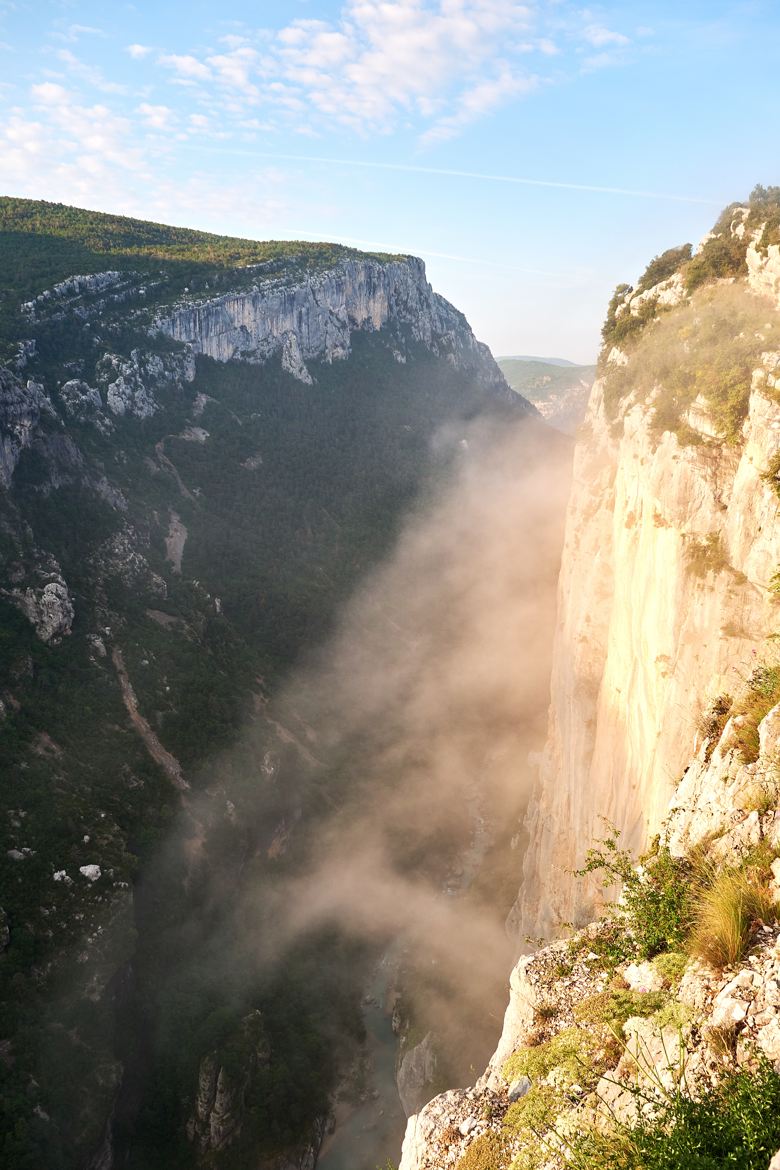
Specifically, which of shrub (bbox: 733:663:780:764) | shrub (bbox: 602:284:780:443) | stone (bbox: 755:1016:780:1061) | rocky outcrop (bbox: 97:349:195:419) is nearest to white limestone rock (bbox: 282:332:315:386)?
rocky outcrop (bbox: 97:349:195:419)

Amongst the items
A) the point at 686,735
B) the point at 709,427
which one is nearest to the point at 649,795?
the point at 686,735

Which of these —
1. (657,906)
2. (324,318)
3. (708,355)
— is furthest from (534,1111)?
(324,318)

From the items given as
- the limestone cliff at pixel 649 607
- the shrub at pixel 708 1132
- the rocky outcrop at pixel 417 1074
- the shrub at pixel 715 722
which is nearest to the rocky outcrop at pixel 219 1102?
the rocky outcrop at pixel 417 1074

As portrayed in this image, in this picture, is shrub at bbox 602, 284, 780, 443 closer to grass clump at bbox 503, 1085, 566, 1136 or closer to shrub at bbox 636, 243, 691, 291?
shrub at bbox 636, 243, 691, 291

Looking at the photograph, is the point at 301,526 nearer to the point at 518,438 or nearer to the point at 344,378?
the point at 344,378

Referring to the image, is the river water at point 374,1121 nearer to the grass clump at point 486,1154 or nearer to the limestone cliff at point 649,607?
the limestone cliff at point 649,607

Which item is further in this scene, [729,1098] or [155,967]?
[155,967]

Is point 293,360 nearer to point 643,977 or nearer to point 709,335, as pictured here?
point 709,335

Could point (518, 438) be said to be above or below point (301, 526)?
above
